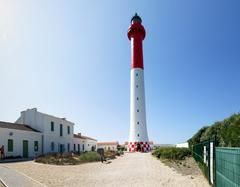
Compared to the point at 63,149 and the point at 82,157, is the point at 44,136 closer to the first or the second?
the point at 63,149

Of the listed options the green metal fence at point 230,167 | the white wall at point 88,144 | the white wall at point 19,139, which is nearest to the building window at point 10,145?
Result: the white wall at point 19,139

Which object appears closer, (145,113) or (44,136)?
(44,136)

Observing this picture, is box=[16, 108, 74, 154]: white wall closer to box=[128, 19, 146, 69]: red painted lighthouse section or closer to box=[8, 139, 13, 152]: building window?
box=[8, 139, 13, 152]: building window

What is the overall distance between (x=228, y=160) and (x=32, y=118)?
30622 mm

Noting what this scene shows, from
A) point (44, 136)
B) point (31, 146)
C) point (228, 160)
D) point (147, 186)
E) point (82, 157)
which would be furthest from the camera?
point (44, 136)

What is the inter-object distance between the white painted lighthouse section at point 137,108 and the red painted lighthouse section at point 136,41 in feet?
3.91

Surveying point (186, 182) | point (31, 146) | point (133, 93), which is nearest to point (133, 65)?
point (133, 93)

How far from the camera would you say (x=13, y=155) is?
84.1 feet

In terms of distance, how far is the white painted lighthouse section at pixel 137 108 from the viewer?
35094 mm

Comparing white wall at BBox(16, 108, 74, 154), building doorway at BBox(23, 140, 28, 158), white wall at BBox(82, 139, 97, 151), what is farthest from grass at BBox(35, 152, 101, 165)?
white wall at BBox(82, 139, 97, 151)

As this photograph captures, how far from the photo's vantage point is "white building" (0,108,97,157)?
25703mm

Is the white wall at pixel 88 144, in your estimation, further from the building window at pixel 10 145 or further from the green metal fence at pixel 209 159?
the green metal fence at pixel 209 159

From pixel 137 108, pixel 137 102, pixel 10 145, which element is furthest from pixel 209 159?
pixel 137 102

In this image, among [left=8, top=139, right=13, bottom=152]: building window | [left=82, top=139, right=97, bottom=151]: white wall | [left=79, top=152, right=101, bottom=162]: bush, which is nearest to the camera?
[left=79, top=152, right=101, bottom=162]: bush
